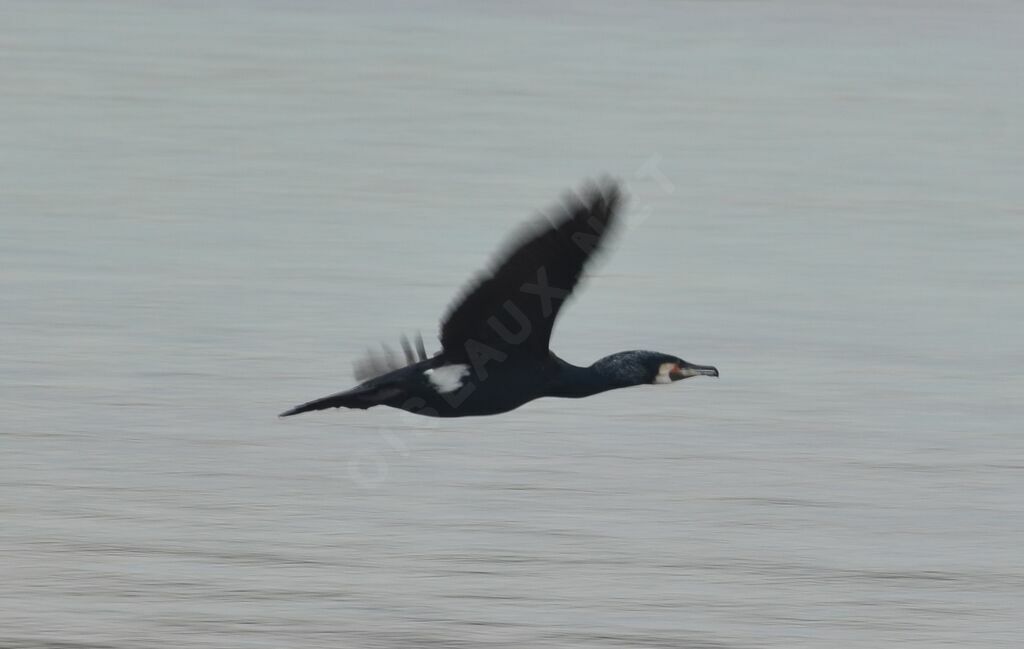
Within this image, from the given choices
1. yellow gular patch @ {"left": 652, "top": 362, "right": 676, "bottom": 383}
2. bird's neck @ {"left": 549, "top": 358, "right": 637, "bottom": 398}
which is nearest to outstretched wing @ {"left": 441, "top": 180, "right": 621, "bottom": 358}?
bird's neck @ {"left": 549, "top": 358, "right": 637, "bottom": 398}

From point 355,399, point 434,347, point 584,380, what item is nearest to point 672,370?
point 584,380

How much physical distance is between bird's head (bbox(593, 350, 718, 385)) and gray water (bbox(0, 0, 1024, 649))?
0.85 meters

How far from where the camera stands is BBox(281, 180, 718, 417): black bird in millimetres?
6922

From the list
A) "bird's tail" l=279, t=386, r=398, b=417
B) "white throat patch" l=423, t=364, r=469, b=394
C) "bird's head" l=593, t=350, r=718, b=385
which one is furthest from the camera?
"bird's head" l=593, t=350, r=718, b=385

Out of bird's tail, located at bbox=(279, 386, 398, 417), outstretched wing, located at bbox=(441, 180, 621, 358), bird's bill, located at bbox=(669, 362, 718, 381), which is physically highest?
outstretched wing, located at bbox=(441, 180, 621, 358)

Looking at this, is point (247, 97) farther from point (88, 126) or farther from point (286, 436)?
point (286, 436)

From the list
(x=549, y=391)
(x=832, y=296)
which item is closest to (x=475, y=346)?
Result: (x=549, y=391)

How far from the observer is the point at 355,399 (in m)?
7.47

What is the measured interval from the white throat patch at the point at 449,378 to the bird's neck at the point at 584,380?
1.06 feet

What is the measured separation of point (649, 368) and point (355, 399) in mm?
1063

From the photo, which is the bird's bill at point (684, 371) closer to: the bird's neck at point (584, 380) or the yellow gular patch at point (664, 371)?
the yellow gular patch at point (664, 371)

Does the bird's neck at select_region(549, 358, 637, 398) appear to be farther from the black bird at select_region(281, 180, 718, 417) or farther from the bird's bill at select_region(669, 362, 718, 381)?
the bird's bill at select_region(669, 362, 718, 381)

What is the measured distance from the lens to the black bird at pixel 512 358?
6.92 metres

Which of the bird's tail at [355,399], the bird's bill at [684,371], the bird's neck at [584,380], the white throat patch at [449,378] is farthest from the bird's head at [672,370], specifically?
the bird's tail at [355,399]
